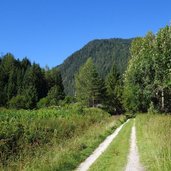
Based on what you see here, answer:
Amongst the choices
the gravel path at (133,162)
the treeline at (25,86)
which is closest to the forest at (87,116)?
the treeline at (25,86)

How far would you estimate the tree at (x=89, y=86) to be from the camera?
95.2m

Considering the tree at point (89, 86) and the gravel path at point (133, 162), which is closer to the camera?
the gravel path at point (133, 162)

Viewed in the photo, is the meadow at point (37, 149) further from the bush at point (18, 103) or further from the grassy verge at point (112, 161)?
the bush at point (18, 103)

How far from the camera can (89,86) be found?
9550 cm

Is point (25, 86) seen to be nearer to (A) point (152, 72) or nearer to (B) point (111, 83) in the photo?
(B) point (111, 83)

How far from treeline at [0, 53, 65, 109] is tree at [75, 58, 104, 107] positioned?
7926 mm

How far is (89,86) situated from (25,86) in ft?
83.1

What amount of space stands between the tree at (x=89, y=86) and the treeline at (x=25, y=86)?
7.93m

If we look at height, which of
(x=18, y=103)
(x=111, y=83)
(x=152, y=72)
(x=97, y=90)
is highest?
(x=111, y=83)

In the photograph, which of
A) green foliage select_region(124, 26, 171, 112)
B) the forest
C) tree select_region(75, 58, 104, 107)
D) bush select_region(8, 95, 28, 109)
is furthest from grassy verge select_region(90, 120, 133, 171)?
bush select_region(8, 95, 28, 109)

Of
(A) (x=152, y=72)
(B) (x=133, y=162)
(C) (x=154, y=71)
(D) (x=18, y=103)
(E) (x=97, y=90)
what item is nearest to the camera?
(B) (x=133, y=162)

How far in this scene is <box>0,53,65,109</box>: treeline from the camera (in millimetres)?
101738

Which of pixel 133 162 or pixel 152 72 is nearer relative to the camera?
pixel 133 162

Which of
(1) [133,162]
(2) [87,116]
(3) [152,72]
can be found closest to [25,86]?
(2) [87,116]
